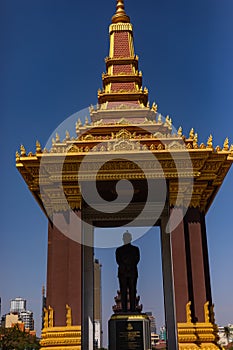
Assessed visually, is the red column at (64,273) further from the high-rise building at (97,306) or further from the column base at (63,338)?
the high-rise building at (97,306)

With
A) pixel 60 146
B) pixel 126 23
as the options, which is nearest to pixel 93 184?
pixel 60 146

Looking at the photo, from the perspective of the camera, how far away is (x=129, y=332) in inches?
611

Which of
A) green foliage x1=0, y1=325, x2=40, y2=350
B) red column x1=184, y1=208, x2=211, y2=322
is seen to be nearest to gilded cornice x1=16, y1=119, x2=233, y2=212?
red column x1=184, y1=208, x2=211, y2=322

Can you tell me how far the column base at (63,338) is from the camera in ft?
Result: 43.1

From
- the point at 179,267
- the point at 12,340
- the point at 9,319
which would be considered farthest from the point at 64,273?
the point at 9,319

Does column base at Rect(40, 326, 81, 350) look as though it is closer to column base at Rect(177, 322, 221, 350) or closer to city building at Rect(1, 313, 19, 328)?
column base at Rect(177, 322, 221, 350)

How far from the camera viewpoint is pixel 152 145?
47.5ft

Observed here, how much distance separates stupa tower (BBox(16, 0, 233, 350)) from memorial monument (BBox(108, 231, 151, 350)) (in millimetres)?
996

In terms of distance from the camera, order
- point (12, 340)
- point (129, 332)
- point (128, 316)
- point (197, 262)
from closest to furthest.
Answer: point (197, 262)
point (129, 332)
point (128, 316)
point (12, 340)

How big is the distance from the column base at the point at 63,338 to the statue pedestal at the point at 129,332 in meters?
2.61

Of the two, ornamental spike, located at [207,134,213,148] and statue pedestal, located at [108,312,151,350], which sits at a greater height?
ornamental spike, located at [207,134,213,148]

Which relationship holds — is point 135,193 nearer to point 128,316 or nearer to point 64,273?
point 64,273

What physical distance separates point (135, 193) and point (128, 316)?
14.6ft

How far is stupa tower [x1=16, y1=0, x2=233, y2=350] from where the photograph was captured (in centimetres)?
1355
